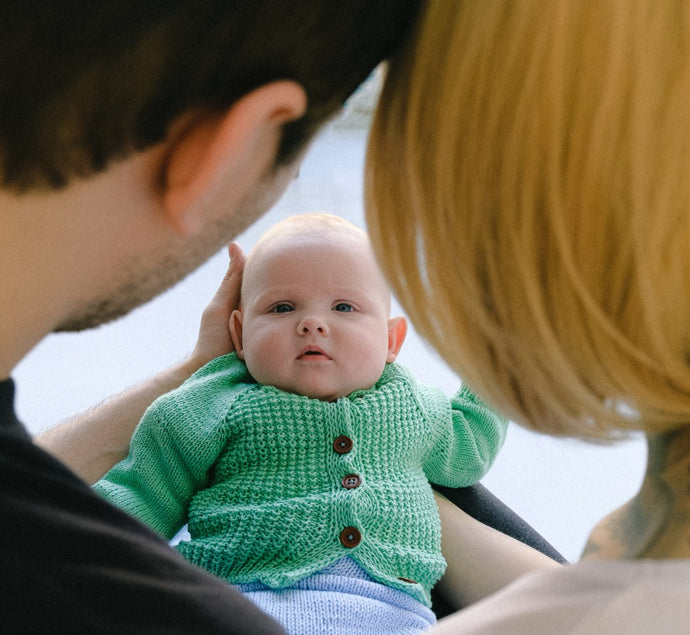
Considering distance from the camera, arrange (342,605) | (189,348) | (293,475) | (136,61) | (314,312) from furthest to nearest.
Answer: (189,348)
(314,312)
(293,475)
(342,605)
(136,61)

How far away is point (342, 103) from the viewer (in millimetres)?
598

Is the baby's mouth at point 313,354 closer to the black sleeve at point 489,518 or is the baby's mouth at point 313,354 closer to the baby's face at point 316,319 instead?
the baby's face at point 316,319

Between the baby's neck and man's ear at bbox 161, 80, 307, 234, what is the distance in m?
0.33

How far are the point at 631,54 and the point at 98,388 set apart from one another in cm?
172

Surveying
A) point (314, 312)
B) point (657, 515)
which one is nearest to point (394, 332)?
point (314, 312)

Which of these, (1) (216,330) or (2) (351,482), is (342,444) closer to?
(2) (351,482)

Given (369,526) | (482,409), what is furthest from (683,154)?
(482,409)

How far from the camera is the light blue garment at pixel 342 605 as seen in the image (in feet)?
3.15

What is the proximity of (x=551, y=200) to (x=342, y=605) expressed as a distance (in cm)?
63

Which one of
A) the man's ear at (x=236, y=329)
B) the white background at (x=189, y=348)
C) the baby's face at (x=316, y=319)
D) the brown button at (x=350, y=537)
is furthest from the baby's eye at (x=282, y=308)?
the white background at (x=189, y=348)

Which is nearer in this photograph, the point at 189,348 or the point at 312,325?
the point at 312,325

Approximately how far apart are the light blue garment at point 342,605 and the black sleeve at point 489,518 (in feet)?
0.50

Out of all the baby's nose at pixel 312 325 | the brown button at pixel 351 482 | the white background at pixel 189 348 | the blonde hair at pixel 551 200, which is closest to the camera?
the blonde hair at pixel 551 200

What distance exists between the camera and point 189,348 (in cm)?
211
